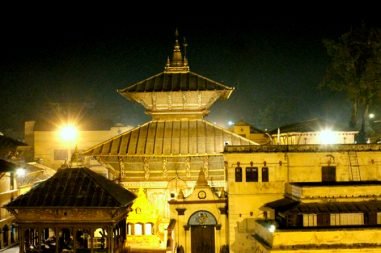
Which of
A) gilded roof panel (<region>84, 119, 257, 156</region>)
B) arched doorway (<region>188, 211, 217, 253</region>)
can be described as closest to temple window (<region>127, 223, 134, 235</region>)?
arched doorway (<region>188, 211, 217, 253</region>)

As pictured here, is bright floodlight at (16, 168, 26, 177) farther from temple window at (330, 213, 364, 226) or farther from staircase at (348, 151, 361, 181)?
temple window at (330, 213, 364, 226)

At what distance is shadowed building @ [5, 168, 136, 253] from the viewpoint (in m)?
26.8

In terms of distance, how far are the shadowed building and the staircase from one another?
1322 cm

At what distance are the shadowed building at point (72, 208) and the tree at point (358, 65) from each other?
29.8 m

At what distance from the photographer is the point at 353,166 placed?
33062 millimetres

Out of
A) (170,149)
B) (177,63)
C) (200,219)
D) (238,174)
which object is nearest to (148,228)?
(200,219)

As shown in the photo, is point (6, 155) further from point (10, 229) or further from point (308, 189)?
point (308, 189)

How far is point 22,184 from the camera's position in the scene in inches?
1784

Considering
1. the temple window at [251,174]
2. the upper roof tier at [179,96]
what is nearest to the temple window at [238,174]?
the temple window at [251,174]

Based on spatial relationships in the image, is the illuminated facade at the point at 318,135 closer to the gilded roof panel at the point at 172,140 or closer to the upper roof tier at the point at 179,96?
the upper roof tier at the point at 179,96

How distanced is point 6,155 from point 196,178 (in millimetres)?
27313

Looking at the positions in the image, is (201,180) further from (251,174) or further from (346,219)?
(346,219)

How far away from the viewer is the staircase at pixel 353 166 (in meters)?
33.0

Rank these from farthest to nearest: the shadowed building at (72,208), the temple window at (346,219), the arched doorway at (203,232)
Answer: the arched doorway at (203,232) < the temple window at (346,219) < the shadowed building at (72,208)
